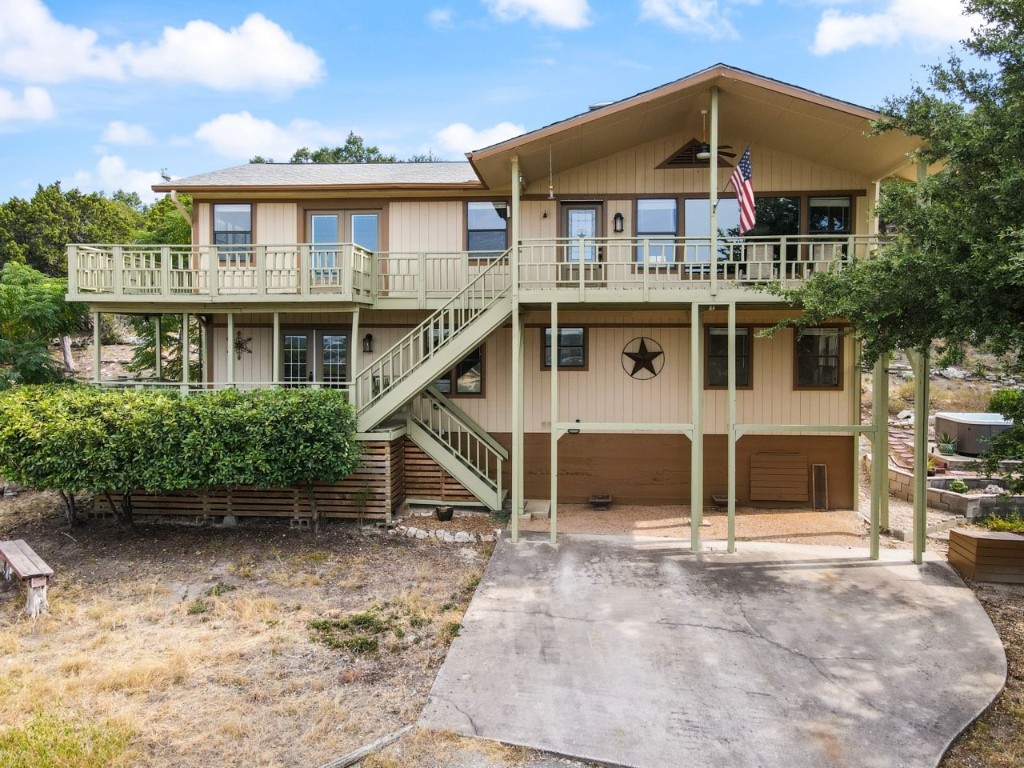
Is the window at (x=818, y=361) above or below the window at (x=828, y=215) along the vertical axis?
below

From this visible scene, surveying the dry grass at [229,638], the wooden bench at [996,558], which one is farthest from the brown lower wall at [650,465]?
the wooden bench at [996,558]

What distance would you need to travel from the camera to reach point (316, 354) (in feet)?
42.2

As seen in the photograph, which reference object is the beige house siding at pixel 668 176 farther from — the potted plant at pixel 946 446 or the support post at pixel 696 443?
the potted plant at pixel 946 446

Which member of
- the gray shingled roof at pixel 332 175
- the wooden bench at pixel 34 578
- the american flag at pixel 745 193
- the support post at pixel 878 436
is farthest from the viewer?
the gray shingled roof at pixel 332 175

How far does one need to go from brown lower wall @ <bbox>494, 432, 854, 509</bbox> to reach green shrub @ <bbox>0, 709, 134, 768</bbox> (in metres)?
8.31

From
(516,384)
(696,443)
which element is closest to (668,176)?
(516,384)

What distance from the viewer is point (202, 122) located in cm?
9219

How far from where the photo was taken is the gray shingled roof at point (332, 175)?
12.1 meters

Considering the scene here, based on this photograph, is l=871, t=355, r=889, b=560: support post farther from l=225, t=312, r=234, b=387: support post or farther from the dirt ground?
l=225, t=312, r=234, b=387: support post

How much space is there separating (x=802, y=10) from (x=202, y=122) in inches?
3759

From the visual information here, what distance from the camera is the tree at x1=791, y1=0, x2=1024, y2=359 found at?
5949 mm

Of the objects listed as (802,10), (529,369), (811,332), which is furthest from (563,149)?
(802,10)

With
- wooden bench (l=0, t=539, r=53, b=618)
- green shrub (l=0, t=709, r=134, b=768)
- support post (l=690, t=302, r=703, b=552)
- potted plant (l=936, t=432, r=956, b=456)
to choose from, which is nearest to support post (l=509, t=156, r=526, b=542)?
support post (l=690, t=302, r=703, b=552)

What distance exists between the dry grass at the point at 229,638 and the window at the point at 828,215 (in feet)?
29.1
